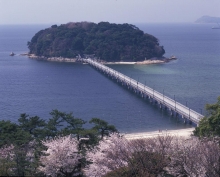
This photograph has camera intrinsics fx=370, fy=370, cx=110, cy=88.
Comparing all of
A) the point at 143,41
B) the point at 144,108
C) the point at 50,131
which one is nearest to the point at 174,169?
the point at 50,131

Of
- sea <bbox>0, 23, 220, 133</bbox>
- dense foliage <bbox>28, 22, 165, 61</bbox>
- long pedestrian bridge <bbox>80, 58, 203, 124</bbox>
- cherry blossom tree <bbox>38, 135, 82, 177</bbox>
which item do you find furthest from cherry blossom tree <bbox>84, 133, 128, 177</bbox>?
dense foliage <bbox>28, 22, 165, 61</bbox>

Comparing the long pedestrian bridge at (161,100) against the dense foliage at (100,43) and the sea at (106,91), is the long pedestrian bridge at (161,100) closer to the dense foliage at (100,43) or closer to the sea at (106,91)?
the sea at (106,91)

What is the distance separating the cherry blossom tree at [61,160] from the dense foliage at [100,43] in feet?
166

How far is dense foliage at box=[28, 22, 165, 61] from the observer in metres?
66.9

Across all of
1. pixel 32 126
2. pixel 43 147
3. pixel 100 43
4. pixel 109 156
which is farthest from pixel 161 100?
pixel 100 43

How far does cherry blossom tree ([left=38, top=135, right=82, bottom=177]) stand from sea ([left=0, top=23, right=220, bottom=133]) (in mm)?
11428

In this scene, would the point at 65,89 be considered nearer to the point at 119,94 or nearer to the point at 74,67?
the point at 119,94

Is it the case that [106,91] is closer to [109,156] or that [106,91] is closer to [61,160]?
[61,160]

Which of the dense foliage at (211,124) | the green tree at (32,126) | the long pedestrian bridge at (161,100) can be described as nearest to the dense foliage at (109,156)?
the dense foliage at (211,124)

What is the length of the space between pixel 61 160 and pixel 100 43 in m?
56.5

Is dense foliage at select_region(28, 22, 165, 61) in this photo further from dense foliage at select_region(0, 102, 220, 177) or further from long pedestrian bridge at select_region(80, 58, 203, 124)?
dense foliage at select_region(0, 102, 220, 177)

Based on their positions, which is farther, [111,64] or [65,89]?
[111,64]

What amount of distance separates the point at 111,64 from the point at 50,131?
149 ft

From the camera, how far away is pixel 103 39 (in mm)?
72750
